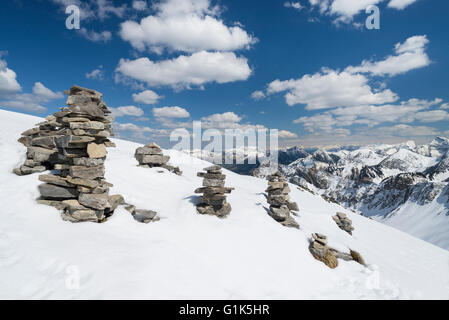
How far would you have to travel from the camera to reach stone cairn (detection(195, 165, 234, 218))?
1555 centimetres

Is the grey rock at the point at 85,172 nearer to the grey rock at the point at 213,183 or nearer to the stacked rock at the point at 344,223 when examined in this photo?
the grey rock at the point at 213,183

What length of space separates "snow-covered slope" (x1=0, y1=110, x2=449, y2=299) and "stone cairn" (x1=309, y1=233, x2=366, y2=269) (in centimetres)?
53

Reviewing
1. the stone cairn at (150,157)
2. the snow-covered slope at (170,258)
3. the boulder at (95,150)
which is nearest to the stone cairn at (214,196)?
the snow-covered slope at (170,258)

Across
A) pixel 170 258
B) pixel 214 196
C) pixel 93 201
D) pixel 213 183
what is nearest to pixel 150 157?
pixel 213 183

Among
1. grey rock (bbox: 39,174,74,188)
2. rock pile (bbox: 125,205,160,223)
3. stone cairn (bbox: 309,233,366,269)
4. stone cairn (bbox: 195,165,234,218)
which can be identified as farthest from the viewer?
stone cairn (bbox: 195,165,234,218)

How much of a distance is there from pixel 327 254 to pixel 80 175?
16.4 m

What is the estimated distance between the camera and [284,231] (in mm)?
15359

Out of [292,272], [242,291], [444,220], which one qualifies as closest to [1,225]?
[242,291]

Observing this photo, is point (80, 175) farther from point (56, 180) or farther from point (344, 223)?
point (344, 223)

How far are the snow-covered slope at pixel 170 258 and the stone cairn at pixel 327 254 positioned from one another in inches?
20.9

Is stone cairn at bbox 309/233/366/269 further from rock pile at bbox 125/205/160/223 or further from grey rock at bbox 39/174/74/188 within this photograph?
grey rock at bbox 39/174/74/188

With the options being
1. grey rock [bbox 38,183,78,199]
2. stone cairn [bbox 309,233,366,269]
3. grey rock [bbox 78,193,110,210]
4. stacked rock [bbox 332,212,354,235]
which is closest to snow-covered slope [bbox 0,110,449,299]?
stone cairn [bbox 309,233,366,269]

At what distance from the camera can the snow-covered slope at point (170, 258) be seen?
24.6 ft

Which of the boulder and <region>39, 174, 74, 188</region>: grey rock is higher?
the boulder
